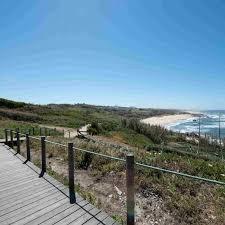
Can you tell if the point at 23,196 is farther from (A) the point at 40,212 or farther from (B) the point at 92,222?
(B) the point at 92,222

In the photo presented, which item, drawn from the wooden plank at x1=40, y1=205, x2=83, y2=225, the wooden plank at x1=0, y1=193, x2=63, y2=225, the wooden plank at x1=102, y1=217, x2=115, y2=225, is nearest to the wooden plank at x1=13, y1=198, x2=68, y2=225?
the wooden plank at x1=0, y1=193, x2=63, y2=225

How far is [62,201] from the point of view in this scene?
659cm

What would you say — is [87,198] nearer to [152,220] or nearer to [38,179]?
[152,220]

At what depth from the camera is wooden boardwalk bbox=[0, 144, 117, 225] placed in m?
5.60

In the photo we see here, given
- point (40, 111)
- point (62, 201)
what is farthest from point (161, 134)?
point (62, 201)

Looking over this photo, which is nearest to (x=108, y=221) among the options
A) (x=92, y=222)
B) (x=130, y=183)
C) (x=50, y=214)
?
(x=92, y=222)

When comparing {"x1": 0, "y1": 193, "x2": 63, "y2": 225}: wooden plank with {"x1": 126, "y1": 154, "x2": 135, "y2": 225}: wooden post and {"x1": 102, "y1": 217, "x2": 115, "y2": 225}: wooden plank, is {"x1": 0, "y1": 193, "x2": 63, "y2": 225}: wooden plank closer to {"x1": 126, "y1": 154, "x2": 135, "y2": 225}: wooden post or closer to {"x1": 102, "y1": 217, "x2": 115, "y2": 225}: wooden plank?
{"x1": 102, "y1": 217, "x2": 115, "y2": 225}: wooden plank

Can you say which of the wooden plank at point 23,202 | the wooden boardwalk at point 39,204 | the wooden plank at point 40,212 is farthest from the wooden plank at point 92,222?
the wooden plank at point 23,202

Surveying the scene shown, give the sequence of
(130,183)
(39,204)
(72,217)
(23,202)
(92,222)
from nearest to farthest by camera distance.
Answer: (130,183) → (92,222) → (72,217) → (39,204) → (23,202)

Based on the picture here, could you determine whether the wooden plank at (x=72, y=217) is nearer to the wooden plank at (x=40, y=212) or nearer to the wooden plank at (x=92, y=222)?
the wooden plank at (x=92, y=222)

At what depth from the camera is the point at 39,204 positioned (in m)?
6.48

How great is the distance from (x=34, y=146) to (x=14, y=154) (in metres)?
2.56

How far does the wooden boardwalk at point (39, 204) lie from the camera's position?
18.4ft

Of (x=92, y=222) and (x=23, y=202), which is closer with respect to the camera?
(x=92, y=222)
